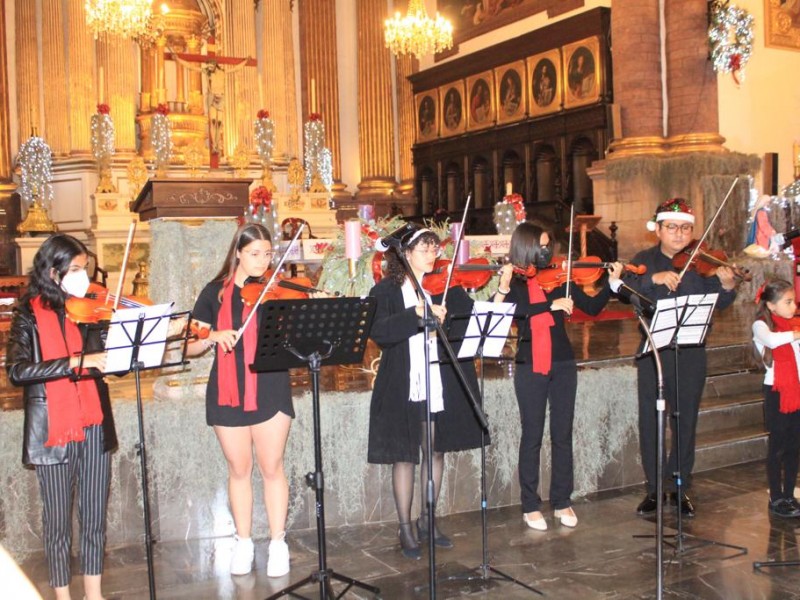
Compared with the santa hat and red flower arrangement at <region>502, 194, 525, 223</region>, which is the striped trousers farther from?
red flower arrangement at <region>502, 194, 525, 223</region>

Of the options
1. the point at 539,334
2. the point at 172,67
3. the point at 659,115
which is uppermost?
the point at 172,67

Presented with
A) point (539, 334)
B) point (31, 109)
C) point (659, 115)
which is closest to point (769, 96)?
point (659, 115)

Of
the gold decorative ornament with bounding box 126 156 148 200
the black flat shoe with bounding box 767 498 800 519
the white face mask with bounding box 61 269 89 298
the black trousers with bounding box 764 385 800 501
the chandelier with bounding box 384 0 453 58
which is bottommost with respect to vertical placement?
the black flat shoe with bounding box 767 498 800 519

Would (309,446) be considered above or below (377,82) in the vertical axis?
below

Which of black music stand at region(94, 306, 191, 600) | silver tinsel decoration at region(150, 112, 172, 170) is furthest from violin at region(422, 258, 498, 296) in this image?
silver tinsel decoration at region(150, 112, 172, 170)

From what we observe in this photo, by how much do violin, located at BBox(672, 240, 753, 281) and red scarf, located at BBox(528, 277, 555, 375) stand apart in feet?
3.18

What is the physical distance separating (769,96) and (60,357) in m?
14.3

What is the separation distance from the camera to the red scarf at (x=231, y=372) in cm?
429

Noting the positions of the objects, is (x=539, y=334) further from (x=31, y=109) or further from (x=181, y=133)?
(x=31, y=109)

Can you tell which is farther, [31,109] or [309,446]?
[31,109]

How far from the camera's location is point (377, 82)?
19391mm

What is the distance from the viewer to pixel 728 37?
1363cm

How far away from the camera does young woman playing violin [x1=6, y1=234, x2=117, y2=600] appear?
11.9 ft

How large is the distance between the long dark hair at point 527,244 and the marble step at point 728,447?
8.99ft
